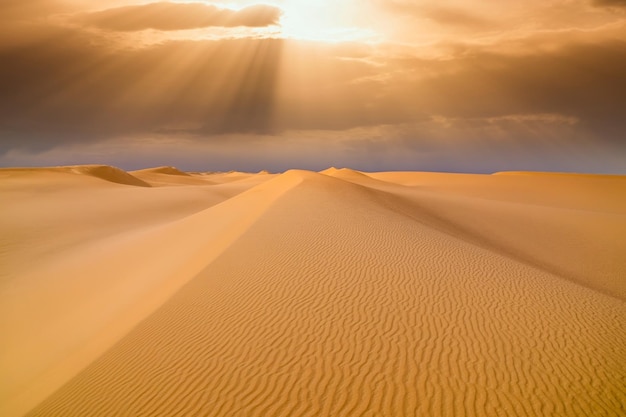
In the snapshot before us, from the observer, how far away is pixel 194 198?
108 feet

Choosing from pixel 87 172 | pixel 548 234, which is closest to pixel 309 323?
pixel 548 234

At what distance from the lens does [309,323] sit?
6.50 m

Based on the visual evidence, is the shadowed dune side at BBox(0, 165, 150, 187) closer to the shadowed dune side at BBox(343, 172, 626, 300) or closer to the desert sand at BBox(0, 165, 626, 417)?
the desert sand at BBox(0, 165, 626, 417)

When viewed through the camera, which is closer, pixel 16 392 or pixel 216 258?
pixel 16 392

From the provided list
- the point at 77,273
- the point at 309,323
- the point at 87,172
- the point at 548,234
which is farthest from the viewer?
the point at 87,172

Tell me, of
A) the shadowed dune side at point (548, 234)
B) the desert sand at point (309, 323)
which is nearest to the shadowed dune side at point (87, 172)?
the desert sand at point (309, 323)

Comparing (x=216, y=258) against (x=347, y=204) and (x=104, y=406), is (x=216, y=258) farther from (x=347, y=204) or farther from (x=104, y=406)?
(x=347, y=204)

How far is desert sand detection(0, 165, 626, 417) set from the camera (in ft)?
15.9

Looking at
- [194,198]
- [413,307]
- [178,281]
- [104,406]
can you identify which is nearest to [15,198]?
[194,198]

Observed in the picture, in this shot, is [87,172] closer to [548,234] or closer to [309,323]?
[309,323]

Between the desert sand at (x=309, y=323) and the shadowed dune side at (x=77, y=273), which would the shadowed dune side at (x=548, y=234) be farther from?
the shadowed dune side at (x=77, y=273)

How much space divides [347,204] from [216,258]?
7757 mm

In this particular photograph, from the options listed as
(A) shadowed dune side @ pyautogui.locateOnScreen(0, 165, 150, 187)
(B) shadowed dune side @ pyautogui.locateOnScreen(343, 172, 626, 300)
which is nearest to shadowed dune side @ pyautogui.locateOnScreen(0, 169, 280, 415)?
(B) shadowed dune side @ pyautogui.locateOnScreen(343, 172, 626, 300)

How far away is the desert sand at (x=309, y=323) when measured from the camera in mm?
4844
